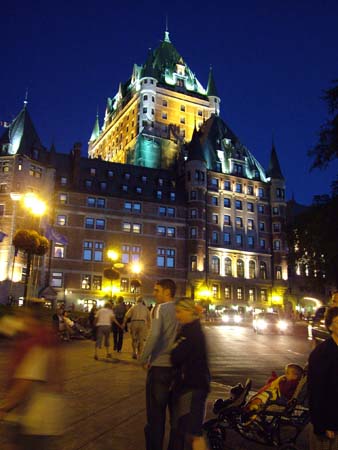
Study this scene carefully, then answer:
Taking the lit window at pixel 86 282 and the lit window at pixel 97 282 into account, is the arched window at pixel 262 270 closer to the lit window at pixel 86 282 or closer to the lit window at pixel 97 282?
the lit window at pixel 97 282

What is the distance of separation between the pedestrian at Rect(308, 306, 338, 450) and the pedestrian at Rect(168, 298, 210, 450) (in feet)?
3.83

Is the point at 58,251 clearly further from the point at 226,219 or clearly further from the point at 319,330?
the point at 319,330

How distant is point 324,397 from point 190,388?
142 cm

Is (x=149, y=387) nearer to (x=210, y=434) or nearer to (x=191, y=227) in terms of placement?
(x=210, y=434)

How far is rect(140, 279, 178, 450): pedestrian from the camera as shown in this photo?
16.0 ft

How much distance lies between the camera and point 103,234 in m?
55.7

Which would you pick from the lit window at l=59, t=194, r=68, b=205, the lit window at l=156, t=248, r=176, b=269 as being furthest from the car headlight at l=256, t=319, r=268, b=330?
the lit window at l=59, t=194, r=68, b=205

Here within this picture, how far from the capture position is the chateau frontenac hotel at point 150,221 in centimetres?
5144

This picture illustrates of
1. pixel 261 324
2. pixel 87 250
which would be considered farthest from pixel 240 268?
pixel 261 324

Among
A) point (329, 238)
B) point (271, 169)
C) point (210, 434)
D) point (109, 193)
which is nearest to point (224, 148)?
point (271, 169)

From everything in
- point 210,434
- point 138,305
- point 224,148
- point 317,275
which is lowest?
point 210,434

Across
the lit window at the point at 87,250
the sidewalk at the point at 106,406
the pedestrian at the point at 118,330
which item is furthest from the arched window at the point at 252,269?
the sidewalk at the point at 106,406

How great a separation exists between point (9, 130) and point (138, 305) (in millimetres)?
46828

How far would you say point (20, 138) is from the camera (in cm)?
5325
